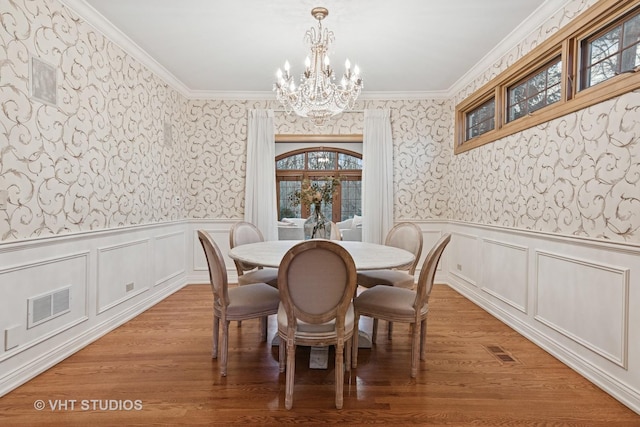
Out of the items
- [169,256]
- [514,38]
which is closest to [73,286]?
[169,256]

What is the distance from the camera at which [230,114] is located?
Answer: 4.67m

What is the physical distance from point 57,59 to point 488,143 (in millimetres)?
3836

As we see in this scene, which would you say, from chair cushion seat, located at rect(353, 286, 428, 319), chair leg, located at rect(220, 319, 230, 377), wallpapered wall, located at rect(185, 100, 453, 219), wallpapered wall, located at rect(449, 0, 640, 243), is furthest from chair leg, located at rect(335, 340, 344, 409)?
wallpapered wall, located at rect(185, 100, 453, 219)

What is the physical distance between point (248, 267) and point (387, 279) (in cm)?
125

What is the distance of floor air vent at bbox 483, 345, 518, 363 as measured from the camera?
7.88 feet

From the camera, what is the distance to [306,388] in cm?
202

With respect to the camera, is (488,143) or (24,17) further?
(488,143)

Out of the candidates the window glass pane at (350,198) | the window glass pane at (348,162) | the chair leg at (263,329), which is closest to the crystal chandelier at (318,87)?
the chair leg at (263,329)

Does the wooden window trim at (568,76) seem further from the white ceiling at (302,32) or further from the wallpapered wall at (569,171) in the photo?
the white ceiling at (302,32)

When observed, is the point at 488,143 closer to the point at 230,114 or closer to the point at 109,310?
the point at 230,114

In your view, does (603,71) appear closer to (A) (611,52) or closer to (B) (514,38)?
(A) (611,52)

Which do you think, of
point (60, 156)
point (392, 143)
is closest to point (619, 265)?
point (392, 143)

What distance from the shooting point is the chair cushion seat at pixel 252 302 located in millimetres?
2168

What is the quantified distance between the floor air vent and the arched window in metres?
4.67
